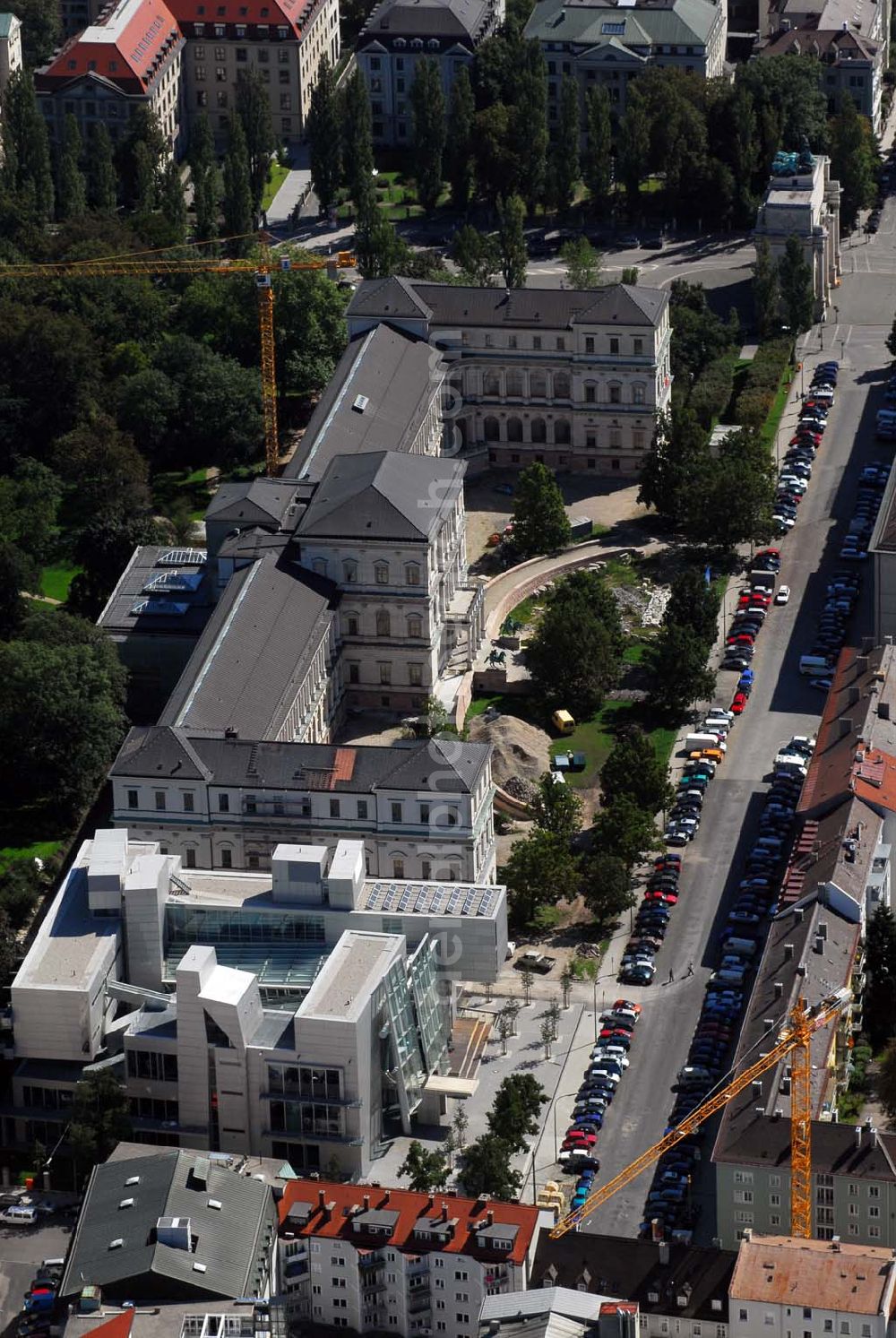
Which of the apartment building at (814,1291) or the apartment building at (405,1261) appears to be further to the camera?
the apartment building at (405,1261)

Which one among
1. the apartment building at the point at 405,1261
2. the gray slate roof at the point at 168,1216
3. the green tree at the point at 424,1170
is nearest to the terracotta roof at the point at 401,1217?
the apartment building at the point at 405,1261

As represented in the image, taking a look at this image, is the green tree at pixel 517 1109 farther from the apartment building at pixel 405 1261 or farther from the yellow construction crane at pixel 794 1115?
the apartment building at pixel 405 1261

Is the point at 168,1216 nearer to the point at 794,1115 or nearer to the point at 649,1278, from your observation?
the point at 649,1278

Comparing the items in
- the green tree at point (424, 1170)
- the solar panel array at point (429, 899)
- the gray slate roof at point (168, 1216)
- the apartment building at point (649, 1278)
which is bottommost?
the green tree at point (424, 1170)

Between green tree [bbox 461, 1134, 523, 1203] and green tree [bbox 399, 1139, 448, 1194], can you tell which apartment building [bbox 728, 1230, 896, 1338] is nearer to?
green tree [bbox 461, 1134, 523, 1203]

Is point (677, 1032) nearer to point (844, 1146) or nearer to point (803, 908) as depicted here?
point (803, 908)

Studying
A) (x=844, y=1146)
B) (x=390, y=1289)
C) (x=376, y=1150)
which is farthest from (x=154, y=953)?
(x=844, y=1146)

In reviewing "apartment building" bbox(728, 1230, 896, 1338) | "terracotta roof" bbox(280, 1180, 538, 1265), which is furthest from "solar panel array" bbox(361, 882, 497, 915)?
"apartment building" bbox(728, 1230, 896, 1338)
